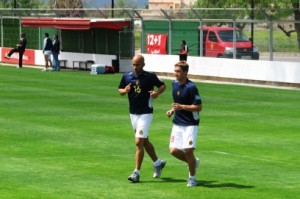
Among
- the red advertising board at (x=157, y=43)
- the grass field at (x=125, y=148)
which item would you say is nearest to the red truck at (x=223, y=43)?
the red advertising board at (x=157, y=43)

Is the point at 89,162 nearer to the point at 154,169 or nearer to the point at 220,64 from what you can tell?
the point at 154,169

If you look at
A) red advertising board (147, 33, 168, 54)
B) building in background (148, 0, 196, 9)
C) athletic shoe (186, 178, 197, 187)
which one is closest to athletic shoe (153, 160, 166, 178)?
athletic shoe (186, 178, 197, 187)

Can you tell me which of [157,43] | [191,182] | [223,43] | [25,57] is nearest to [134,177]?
[191,182]

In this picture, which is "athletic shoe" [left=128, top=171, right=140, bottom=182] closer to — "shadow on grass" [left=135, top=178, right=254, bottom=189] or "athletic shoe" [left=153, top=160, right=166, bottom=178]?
"shadow on grass" [left=135, top=178, right=254, bottom=189]

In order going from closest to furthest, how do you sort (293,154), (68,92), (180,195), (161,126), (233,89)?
(180,195)
(293,154)
(161,126)
(68,92)
(233,89)

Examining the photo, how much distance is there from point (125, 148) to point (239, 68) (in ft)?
77.0

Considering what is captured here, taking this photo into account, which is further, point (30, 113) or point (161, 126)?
point (30, 113)

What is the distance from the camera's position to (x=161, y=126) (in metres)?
23.1

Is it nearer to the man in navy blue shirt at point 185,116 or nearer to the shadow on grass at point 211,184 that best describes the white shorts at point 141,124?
the man in navy blue shirt at point 185,116

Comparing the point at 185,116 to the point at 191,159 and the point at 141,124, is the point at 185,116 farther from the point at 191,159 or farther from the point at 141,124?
the point at 141,124

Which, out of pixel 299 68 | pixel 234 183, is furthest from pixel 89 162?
pixel 299 68

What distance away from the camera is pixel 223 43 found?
4612 cm

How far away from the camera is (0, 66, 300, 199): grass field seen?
1418 centimetres

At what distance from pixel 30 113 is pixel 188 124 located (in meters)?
12.4
